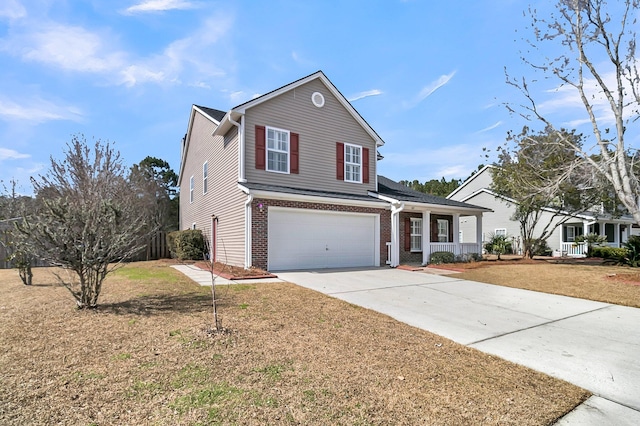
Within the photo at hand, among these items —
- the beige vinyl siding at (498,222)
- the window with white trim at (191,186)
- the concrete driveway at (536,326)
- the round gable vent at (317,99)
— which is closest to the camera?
the concrete driveway at (536,326)

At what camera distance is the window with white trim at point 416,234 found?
1644 cm

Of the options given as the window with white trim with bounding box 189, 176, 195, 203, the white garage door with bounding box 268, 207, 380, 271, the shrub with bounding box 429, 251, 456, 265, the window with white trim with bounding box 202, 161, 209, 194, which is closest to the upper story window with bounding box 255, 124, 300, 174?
the white garage door with bounding box 268, 207, 380, 271

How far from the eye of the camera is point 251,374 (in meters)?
3.30

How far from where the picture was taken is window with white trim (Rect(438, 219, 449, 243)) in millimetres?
17705

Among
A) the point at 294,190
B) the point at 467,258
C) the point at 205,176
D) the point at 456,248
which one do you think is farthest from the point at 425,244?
the point at 205,176

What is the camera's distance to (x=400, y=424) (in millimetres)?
2537

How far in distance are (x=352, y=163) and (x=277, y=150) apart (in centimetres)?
368

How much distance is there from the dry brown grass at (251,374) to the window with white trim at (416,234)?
11410 millimetres

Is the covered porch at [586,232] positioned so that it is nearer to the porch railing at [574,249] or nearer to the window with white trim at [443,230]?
the porch railing at [574,249]

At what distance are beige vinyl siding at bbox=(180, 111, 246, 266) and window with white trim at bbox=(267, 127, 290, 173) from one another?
4.16 feet

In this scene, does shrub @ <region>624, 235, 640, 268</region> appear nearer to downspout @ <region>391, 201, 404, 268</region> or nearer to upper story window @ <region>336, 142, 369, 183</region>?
downspout @ <region>391, 201, 404, 268</region>

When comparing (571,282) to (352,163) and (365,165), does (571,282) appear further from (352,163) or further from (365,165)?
(352,163)

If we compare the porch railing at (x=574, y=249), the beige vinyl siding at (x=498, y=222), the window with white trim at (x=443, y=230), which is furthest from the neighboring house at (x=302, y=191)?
the porch railing at (x=574, y=249)

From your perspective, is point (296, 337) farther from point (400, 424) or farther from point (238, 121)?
point (238, 121)
